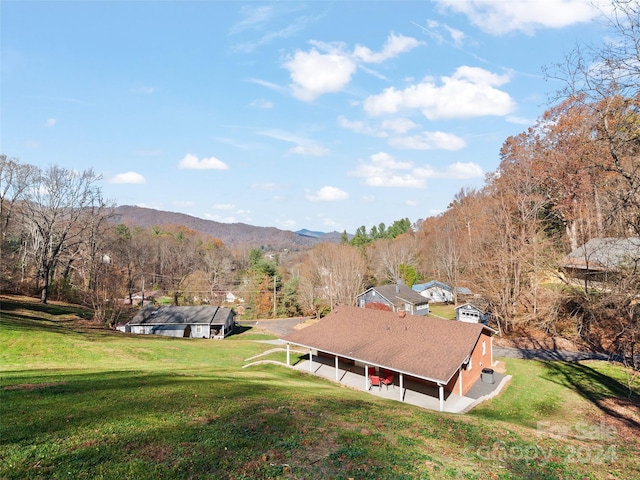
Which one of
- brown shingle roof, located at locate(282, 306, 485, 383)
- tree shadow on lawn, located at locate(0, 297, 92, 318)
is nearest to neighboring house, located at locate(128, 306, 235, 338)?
tree shadow on lawn, located at locate(0, 297, 92, 318)

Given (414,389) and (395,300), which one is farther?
(395,300)

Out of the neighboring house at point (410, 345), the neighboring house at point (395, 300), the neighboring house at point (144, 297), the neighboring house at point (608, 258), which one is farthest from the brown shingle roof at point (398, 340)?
the neighboring house at point (144, 297)

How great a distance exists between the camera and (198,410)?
1120cm

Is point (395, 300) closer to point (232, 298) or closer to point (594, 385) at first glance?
point (594, 385)

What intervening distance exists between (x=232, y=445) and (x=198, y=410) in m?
3.30

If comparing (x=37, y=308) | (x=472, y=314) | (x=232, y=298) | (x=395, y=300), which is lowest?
(x=232, y=298)

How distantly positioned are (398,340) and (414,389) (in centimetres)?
291

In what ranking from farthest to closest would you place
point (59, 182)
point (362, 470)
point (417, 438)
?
1. point (59, 182)
2. point (417, 438)
3. point (362, 470)

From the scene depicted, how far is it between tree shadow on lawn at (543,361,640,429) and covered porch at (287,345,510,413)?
369 cm

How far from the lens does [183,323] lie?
152 ft

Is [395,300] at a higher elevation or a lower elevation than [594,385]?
higher

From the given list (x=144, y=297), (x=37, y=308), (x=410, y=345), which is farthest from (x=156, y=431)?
(x=144, y=297)

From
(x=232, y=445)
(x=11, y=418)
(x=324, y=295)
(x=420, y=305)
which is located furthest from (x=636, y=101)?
(x=324, y=295)

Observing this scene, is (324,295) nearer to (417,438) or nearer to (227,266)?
(227,266)
